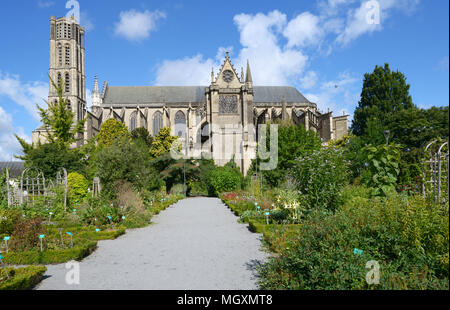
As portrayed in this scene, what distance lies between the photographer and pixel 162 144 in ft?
125

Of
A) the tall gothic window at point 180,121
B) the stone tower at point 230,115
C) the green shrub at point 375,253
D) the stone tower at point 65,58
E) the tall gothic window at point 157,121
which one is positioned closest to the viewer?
the green shrub at point 375,253

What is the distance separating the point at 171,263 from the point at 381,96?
3645 centimetres

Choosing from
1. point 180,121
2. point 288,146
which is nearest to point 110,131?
point 180,121

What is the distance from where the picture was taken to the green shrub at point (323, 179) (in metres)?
9.42

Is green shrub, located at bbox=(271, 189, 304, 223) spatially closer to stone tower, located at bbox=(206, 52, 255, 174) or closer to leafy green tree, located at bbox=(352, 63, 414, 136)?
stone tower, located at bbox=(206, 52, 255, 174)

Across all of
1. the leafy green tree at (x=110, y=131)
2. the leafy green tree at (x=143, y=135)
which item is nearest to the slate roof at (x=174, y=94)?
the leafy green tree at (x=110, y=131)

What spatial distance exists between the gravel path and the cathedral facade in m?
28.5

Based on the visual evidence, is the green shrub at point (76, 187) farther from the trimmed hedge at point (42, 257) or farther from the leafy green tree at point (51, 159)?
the trimmed hedge at point (42, 257)

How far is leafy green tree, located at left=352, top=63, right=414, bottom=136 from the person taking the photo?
1375 inches

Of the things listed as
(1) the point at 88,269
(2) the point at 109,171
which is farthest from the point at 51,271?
(2) the point at 109,171

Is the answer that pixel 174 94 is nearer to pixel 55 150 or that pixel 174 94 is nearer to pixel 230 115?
pixel 230 115

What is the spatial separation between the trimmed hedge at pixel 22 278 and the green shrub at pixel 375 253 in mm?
3652

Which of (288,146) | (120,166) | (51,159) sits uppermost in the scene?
(288,146)
